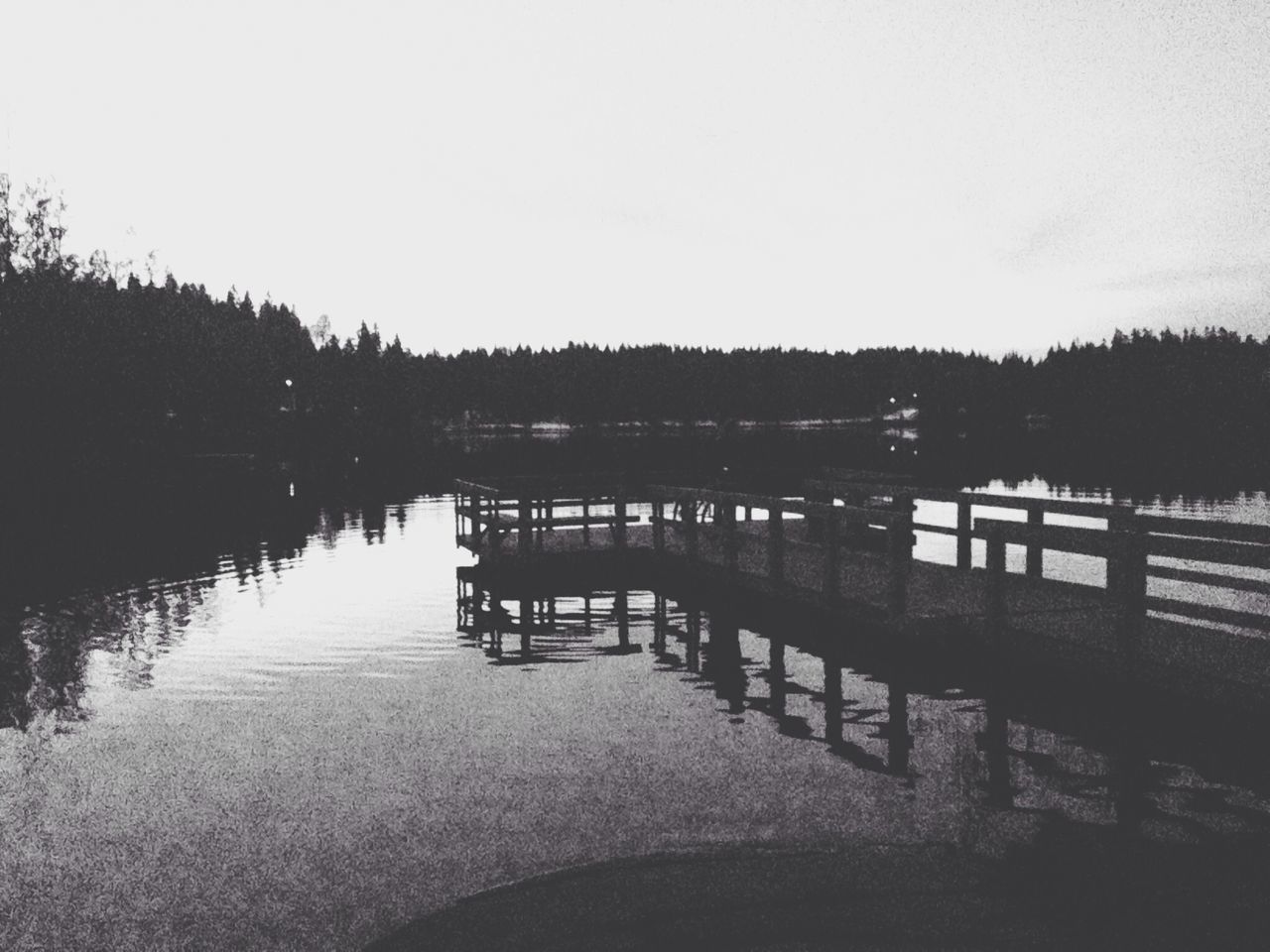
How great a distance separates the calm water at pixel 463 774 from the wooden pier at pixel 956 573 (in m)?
0.78

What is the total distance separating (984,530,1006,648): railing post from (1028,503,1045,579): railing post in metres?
0.35

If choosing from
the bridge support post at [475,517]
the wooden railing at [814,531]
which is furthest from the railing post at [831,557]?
the bridge support post at [475,517]

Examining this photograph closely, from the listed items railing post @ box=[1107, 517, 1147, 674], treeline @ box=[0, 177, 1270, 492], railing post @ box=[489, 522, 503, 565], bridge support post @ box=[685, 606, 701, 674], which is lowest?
bridge support post @ box=[685, 606, 701, 674]

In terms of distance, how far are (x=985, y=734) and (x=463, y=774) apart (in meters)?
5.46

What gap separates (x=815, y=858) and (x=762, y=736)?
416 cm

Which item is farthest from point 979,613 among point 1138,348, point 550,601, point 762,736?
point 1138,348

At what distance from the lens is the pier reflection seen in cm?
823

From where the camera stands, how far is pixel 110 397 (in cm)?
5428

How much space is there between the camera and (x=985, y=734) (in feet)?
33.9

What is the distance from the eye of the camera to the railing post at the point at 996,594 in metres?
11.7

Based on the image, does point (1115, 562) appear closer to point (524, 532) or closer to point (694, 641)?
point (694, 641)

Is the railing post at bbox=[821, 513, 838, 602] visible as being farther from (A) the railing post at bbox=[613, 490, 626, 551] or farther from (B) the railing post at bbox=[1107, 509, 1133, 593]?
(A) the railing post at bbox=[613, 490, 626, 551]

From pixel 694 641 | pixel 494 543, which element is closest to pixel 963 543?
pixel 694 641

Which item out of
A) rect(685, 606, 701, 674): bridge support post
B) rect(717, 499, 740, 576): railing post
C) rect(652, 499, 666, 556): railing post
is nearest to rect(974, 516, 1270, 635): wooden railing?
rect(685, 606, 701, 674): bridge support post
